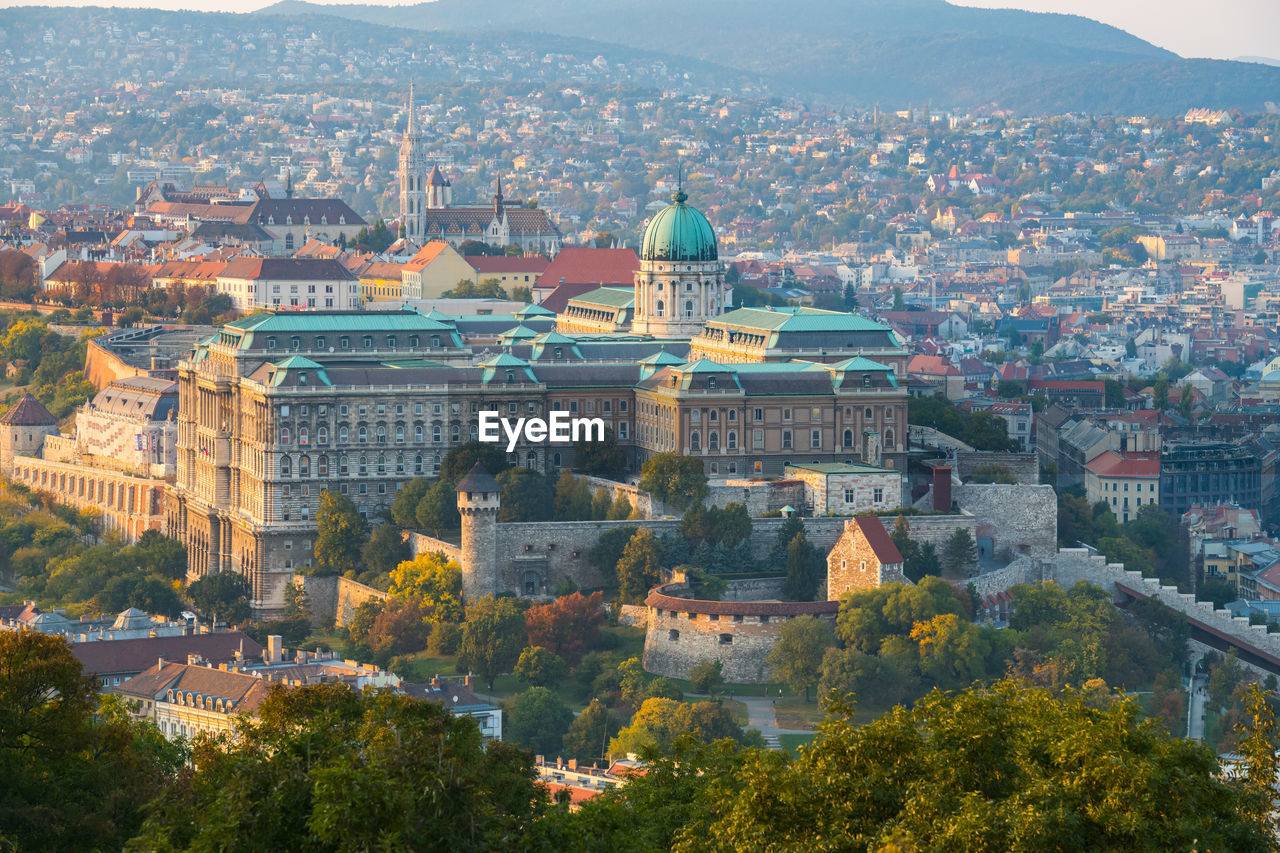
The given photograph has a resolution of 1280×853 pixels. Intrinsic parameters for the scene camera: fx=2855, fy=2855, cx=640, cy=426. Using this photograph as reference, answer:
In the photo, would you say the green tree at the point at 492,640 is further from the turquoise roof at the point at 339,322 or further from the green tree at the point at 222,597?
the turquoise roof at the point at 339,322

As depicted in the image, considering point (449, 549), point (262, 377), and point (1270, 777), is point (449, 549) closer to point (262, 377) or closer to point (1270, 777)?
point (262, 377)

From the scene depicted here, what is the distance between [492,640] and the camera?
98688 millimetres

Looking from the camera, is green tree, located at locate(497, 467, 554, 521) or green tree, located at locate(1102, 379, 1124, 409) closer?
green tree, located at locate(497, 467, 554, 521)

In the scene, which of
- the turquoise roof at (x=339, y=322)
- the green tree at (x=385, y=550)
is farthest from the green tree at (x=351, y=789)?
the turquoise roof at (x=339, y=322)

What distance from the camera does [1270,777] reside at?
52281mm

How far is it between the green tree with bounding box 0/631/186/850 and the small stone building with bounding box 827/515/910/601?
44.9 m

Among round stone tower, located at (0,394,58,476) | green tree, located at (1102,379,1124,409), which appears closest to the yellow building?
round stone tower, located at (0,394,58,476)

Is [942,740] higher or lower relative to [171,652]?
higher

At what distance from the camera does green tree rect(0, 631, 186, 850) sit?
54719 millimetres

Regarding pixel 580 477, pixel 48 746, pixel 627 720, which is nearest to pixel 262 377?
pixel 580 477

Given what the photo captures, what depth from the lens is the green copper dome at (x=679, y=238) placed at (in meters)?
134

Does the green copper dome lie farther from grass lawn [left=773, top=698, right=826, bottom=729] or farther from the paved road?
grass lawn [left=773, top=698, right=826, bottom=729]

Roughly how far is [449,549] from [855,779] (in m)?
55.5

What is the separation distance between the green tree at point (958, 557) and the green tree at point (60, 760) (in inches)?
1955
